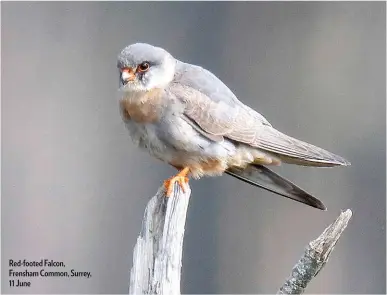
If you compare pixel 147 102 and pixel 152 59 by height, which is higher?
pixel 152 59

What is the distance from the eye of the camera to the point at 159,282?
90.5 inches

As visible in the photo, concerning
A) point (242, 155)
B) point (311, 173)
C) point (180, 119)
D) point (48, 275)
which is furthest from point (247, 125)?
point (48, 275)

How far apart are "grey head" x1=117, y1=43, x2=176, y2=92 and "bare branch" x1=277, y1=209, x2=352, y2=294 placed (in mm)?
937

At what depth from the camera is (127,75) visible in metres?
2.78

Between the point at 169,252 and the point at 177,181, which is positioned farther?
the point at 177,181

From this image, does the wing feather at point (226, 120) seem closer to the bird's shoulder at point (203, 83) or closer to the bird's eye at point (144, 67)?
the bird's shoulder at point (203, 83)

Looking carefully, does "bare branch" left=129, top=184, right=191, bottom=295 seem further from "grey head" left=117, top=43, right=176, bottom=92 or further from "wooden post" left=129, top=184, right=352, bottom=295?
"grey head" left=117, top=43, right=176, bottom=92

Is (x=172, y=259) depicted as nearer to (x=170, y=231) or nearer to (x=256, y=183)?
(x=170, y=231)

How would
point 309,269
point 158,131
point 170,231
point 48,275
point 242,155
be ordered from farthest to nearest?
point 48,275, point 242,155, point 158,131, point 170,231, point 309,269

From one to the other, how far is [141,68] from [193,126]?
0.30 meters

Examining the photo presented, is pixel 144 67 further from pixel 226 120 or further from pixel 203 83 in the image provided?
pixel 226 120

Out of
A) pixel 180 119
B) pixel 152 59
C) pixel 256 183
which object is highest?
pixel 152 59

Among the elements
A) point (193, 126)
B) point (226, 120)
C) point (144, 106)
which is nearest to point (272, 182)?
point (226, 120)

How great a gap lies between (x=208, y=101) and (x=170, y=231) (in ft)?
2.18
